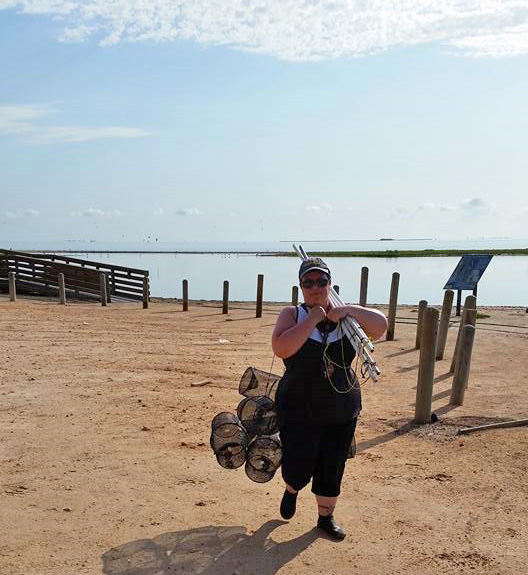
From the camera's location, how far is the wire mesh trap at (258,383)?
4895mm

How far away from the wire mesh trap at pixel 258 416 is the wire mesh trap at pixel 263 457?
0.23 ft

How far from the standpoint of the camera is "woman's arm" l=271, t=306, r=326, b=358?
12.2 ft

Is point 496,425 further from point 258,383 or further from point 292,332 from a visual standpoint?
point 292,332

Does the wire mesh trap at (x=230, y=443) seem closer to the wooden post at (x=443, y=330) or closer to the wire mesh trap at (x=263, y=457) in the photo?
the wire mesh trap at (x=263, y=457)

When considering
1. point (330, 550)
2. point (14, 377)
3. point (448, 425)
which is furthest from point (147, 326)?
point (330, 550)

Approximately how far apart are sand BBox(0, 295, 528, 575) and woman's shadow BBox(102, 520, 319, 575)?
13 mm

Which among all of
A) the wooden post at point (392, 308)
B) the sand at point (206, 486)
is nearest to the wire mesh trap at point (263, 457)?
the sand at point (206, 486)

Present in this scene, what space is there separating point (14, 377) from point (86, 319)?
750cm

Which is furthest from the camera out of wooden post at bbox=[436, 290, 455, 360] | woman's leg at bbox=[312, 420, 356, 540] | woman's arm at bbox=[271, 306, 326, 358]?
wooden post at bbox=[436, 290, 455, 360]

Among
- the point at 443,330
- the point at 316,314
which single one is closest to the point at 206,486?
the point at 316,314

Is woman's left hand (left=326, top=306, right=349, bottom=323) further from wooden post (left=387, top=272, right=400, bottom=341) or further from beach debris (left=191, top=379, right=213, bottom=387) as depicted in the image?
wooden post (left=387, top=272, right=400, bottom=341)

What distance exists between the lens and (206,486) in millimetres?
5039

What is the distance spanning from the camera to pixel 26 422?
21.4ft

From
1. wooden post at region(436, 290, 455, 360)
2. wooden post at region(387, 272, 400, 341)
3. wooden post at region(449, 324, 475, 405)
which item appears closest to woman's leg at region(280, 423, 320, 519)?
wooden post at region(449, 324, 475, 405)
